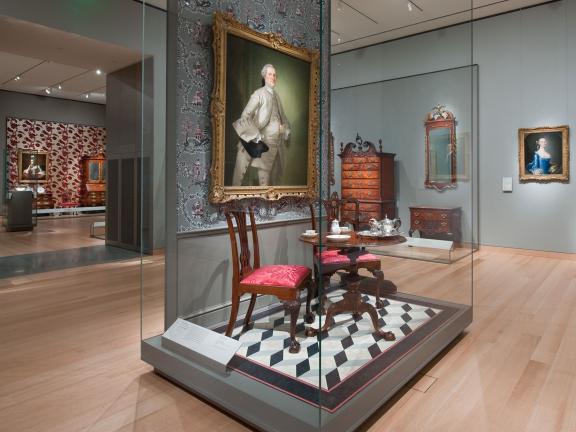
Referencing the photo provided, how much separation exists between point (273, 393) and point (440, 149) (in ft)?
5.62

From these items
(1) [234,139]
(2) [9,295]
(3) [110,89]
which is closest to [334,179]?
(1) [234,139]

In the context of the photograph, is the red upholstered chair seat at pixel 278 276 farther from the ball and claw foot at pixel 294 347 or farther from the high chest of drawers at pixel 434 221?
the high chest of drawers at pixel 434 221

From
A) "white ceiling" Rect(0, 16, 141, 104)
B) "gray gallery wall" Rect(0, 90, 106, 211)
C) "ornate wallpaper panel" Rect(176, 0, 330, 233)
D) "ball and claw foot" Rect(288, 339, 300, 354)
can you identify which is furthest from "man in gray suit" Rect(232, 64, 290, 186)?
"gray gallery wall" Rect(0, 90, 106, 211)

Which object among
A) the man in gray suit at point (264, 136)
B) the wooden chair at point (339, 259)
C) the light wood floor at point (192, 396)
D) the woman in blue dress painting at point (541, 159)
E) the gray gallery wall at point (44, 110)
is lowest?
the light wood floor at point (192, 396)

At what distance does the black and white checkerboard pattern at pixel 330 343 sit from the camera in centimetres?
191

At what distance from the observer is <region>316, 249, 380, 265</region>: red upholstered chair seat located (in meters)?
1.77

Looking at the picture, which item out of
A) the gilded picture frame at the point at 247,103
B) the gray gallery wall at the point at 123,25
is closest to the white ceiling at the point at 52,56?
the gray gallery wall at the point at 123,25

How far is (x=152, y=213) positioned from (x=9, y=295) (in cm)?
294

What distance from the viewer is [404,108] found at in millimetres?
2443

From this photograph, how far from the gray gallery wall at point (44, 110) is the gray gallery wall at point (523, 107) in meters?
12.8

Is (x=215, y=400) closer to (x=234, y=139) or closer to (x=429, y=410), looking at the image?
(x=429, y=410)

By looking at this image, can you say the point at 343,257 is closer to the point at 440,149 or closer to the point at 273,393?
the point at 273,393

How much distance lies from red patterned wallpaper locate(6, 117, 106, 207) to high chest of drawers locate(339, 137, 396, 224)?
1418 centimetres

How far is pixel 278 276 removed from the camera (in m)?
2.45
